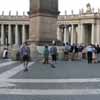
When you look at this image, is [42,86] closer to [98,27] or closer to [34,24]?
[34,24]

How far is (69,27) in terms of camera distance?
12938cm

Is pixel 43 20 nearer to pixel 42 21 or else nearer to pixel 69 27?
pixel 42 21

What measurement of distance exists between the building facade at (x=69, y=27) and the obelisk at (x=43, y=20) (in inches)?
3265

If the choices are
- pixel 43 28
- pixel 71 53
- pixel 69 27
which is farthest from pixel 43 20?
pixel 69 27

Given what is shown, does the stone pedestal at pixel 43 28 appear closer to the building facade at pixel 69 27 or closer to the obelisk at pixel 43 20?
the obelisk at pixel 43 20

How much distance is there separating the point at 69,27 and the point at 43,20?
97.2 m

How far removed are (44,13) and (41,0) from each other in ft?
3.38

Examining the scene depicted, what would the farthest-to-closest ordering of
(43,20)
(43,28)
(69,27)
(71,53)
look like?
(69,27)
(71,53)
(43,20)
(43,28)

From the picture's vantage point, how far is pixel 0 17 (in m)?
131

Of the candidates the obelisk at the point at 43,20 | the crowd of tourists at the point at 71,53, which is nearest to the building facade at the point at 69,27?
the crowd of tourists at the point at 71,53

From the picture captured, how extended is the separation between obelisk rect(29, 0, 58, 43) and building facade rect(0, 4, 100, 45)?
272 ft

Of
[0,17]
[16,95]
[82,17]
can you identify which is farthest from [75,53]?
[0,17]

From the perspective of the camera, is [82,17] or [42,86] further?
[82,17]

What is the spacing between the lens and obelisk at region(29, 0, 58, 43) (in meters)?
32.3
